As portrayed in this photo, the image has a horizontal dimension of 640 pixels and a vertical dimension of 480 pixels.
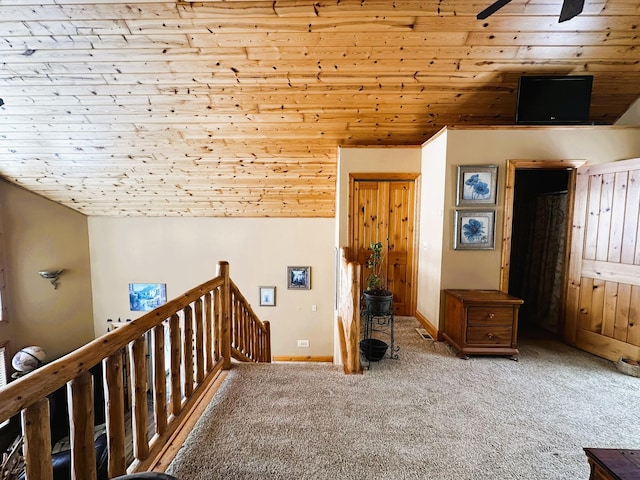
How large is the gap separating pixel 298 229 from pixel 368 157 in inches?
92.1

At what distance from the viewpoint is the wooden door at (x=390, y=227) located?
165 inches

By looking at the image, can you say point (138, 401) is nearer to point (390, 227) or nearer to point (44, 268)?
point (390, 227)

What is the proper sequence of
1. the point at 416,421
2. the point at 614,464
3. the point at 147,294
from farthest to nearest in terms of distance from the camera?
the point at 147,294 < the point at 416,421 < the point at 614,464

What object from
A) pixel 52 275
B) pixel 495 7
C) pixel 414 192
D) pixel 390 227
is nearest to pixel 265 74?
pixel 495 7

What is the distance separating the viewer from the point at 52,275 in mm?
5309

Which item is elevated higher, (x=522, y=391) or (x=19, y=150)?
(x=19, y=150)

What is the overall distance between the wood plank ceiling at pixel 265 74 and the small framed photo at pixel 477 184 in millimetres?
1061

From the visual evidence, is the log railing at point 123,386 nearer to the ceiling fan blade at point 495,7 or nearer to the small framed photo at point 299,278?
the ceiling fan blade at point 495,7

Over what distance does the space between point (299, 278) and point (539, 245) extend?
4.12m

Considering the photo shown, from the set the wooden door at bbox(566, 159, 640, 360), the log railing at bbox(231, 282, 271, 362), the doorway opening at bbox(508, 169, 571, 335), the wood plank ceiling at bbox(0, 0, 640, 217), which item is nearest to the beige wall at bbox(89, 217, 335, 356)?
the wood plank ceiling at bbox(0, 0, 640, 217)

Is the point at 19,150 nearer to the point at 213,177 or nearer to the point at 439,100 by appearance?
the point at 213,177

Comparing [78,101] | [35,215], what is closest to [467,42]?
[78,101]

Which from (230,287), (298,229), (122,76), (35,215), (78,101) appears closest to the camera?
(230,287)

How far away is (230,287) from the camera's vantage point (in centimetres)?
273
